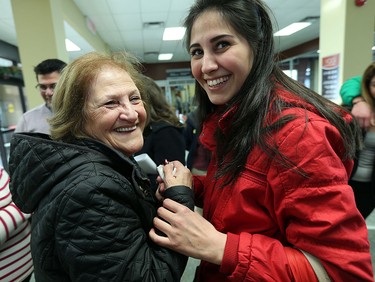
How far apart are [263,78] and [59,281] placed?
2.82ft

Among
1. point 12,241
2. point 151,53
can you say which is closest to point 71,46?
point 151,53

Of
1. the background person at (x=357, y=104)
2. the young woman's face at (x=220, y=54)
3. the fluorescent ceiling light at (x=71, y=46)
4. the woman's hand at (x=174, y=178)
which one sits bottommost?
the woman's hand at (x=174, y=178)

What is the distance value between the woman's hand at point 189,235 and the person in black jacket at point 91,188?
0.04 meters

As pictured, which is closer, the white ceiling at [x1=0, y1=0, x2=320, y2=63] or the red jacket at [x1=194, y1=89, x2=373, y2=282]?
the red jacket at [x1=194, y1=89, x2=373, y2=282]

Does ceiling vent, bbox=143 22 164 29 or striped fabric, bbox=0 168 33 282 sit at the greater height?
ceiling vent, bbox=143 22 164 29

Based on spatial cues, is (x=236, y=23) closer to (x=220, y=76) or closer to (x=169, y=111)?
(x=220, y=76)

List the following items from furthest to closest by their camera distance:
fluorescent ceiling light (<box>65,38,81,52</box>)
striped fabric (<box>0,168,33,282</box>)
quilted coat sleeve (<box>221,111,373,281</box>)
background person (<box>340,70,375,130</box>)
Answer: fluorescent ceiling light (<box>65,38,81,52</box>) → background person (<box>340,70,375,130</box>) → striped fabric (<box>0,168,33,282</box>) → quilted coat sleeve (<box>221,111,373,281</box>)

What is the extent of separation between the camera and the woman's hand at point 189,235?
2.43 feet

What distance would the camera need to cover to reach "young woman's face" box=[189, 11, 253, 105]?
0.84 m

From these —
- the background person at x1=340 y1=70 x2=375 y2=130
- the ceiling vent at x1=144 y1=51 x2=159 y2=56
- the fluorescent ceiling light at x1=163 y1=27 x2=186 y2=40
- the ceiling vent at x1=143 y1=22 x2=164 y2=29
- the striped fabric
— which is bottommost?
the striped fabric

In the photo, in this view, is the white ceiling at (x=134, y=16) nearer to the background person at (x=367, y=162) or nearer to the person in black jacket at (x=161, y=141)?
the person in black jacket at (x=161, y=141)

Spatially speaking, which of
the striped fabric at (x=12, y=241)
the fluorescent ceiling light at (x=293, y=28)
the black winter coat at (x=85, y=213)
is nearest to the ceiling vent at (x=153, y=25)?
the fluorescent ceiling light at (x=293, y=28)

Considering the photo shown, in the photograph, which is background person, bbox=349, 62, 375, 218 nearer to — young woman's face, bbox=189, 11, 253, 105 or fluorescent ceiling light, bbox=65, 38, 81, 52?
young woman's face, bbox=189, 11, 253, 105

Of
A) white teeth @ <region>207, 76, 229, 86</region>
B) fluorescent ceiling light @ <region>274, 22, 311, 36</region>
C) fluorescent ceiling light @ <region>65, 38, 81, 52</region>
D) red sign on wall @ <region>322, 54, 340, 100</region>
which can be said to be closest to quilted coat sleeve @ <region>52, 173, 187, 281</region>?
white teeth @ <region>207, 76, 229, 86</region>
